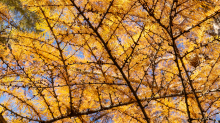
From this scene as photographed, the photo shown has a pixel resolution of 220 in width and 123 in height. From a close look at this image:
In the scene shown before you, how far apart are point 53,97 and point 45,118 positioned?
0.74ft

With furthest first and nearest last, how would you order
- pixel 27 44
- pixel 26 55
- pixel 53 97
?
pixel 26 55 → pixel 53 97 → pixel 27 44

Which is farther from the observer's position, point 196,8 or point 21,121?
point 196,8

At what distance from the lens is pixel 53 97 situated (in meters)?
1.72

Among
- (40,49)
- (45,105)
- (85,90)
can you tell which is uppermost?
(40,49)

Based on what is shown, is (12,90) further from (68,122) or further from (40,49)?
(68,122)

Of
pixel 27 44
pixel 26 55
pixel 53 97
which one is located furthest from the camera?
pixel 26 55

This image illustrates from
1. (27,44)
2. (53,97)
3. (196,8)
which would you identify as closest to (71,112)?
(53,97)

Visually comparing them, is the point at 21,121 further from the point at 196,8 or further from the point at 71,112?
the point at 196,8

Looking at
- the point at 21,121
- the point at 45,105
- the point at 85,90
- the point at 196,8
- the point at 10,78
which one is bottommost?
the point at 21,121

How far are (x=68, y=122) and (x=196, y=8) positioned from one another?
169 centimetres

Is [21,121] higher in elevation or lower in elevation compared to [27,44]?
lower

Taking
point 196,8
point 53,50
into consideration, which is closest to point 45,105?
point 53,50

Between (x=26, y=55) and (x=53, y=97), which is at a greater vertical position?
(x=26, y=55)

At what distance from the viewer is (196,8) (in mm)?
1895
